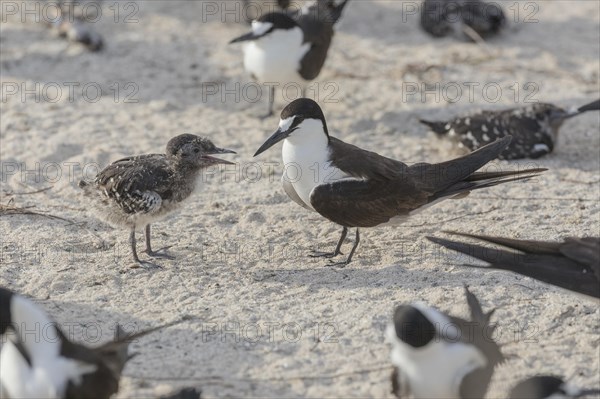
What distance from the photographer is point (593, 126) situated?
7.92 metres

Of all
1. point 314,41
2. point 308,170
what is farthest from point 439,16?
point 308,170

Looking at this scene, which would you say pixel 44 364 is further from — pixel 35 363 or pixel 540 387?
pixel 540 387

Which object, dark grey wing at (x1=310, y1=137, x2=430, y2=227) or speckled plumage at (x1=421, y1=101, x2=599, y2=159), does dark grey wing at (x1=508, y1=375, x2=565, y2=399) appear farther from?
speckled plumage at (x1=421, y1=101, x2=599, y2=159)

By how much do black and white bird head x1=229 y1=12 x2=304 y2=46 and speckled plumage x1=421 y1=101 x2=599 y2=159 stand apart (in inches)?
52.2

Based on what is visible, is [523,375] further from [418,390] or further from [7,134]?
[7,134]

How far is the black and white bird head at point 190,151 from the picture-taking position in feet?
19.0

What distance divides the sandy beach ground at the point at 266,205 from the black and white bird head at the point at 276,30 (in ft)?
2.12

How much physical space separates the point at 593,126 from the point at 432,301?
10.7 feet

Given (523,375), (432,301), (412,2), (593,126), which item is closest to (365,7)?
(412,2)

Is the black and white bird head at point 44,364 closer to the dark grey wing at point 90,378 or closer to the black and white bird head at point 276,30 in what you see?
the dark grey wing at point 90,378

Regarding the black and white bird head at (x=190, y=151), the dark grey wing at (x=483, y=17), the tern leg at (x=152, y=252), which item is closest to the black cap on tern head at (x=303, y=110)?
the black and white bird head at (x=190, y=151)

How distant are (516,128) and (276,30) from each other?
2.10 metres

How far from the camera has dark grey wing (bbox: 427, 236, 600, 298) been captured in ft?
15.4

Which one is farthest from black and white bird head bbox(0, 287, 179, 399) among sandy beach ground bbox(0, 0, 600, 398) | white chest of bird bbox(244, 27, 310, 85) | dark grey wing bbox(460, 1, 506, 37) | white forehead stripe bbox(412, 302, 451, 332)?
dark grey wing bbox(460, 1, 506, 37)
